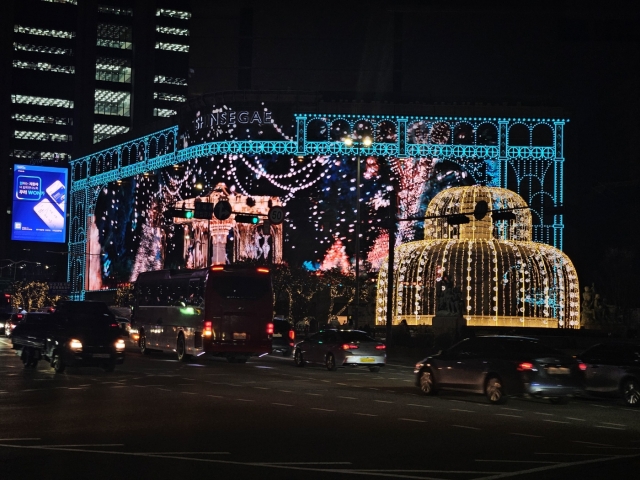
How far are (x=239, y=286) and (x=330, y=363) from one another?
4825mm

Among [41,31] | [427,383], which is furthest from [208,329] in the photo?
[41,31]

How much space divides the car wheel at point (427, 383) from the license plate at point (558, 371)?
3196 millimetres

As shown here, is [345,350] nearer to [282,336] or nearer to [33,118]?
[282,336]

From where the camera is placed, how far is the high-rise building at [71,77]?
6427 inches

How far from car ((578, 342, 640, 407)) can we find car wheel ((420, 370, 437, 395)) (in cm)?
361

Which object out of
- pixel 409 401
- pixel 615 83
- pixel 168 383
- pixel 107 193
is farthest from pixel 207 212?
pixel 107 193

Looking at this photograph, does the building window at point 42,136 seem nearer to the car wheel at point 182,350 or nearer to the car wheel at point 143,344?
the car wheel at point 143,344

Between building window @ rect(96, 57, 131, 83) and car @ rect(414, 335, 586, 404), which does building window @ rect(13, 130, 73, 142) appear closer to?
building window @ rect(96, 57, 131, 83)

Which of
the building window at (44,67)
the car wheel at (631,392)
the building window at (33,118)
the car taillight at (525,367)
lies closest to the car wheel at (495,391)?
the car taillight at (525,367)

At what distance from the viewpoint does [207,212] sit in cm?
4591

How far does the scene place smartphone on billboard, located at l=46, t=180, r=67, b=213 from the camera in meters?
77.8

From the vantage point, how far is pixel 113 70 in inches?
6629

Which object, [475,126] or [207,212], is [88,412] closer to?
[207,212]

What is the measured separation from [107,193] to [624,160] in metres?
57.3
